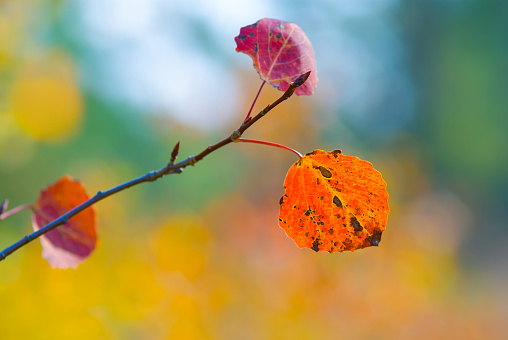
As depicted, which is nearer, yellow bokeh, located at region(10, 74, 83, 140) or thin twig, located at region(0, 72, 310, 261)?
thin twig, located at region(0, 72, 310, 261)

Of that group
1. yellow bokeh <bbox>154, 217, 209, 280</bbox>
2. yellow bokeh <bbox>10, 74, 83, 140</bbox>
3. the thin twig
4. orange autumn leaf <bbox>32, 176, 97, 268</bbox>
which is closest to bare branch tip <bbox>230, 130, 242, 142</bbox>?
the thin twig

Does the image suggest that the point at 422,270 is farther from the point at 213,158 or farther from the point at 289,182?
the point at 213,158

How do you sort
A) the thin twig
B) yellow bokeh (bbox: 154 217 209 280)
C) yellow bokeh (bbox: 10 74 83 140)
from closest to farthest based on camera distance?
the thin twig, yellow bokeh (bbox: 154 217 209 280), yellow bokeh (bbox: 10 74 83 140)

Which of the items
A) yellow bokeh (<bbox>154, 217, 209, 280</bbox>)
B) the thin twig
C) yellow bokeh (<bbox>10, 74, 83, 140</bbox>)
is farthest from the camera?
yellow bokeh (<bbox>10, 74, 83, 140</bbox>)

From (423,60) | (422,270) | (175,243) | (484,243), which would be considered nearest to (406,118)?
(423,60)

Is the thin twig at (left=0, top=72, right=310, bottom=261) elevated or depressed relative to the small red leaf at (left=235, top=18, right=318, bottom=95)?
depressed

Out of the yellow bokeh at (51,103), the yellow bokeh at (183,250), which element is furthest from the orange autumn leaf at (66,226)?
the yellow bokeh at (51,103)

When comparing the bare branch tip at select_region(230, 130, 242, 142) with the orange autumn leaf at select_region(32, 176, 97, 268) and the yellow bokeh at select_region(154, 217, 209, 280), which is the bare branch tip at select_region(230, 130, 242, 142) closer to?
the orange autumn leaf at select_region(32, 176, 97, 268)
